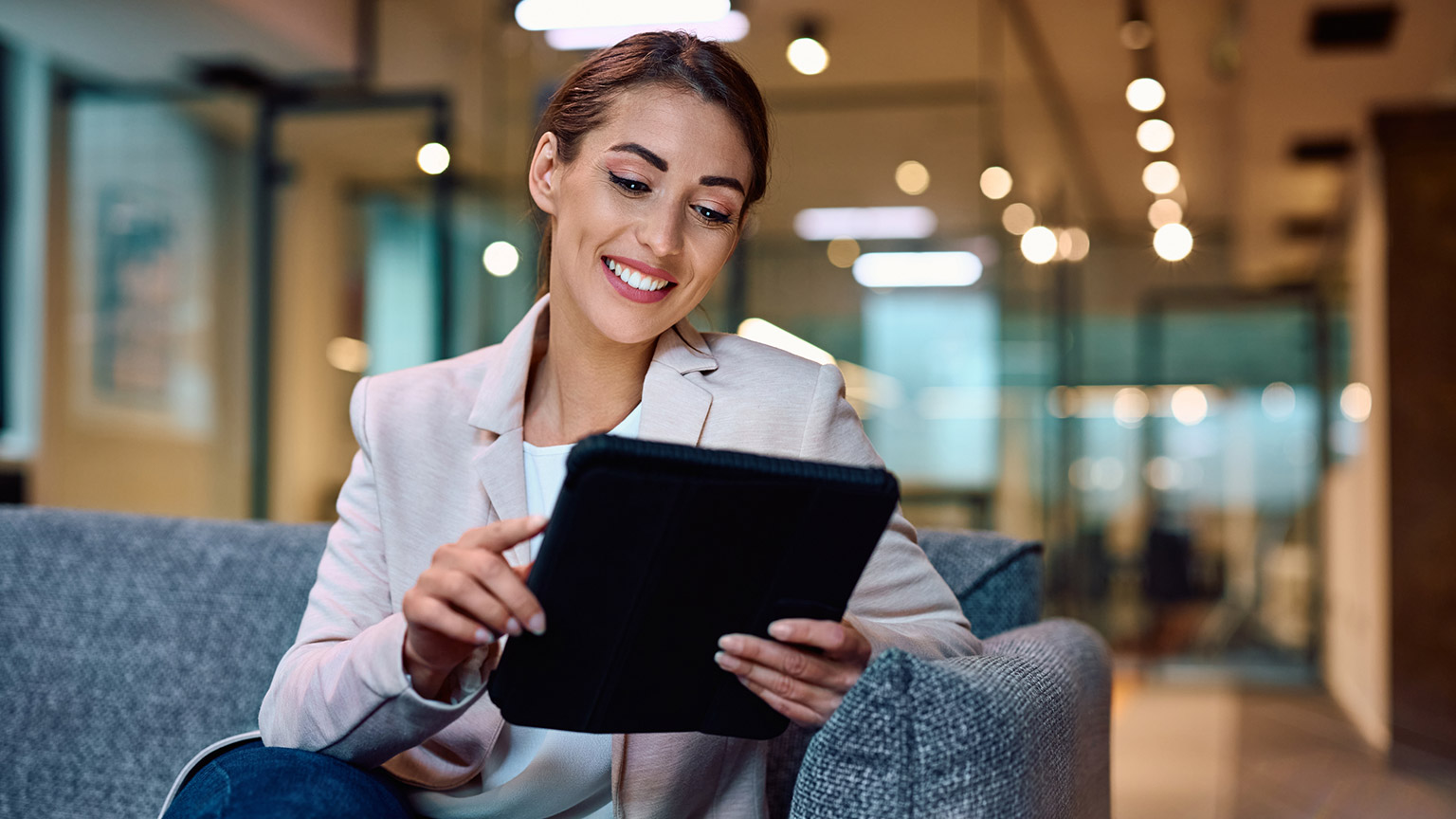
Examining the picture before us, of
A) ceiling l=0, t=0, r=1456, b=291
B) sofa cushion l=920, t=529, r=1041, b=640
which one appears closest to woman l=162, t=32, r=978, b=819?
sofa cushion l=920, t=529, r=1041, b=640

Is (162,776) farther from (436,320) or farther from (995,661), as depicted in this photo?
(436,320)

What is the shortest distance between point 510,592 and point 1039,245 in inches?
217

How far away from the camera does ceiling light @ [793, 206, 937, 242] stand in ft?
17.1

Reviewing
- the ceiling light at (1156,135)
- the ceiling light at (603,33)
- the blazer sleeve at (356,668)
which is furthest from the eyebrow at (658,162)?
the ceiling light at (1156,135)

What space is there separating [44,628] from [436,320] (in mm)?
3614

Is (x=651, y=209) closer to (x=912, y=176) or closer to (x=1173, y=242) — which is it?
(x=912, y=176)

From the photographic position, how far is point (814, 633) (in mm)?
903

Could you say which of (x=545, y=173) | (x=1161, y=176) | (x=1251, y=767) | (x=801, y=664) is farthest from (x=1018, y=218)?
(x=801, y=664)

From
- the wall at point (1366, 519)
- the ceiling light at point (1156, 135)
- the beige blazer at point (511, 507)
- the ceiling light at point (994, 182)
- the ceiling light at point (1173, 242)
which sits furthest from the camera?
the ceiling light at point (1173, 242)

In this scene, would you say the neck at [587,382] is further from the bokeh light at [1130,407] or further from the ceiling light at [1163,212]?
the ceiling light at [1163,212]

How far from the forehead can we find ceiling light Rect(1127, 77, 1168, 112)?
4571 millimetres

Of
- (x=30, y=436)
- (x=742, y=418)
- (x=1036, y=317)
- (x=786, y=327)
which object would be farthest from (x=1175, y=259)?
(x=742, y=418)

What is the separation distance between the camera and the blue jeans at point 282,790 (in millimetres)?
946

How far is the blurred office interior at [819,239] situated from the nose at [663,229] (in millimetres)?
3387
